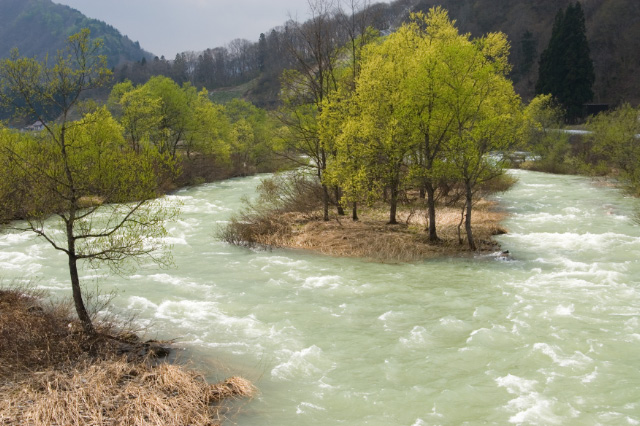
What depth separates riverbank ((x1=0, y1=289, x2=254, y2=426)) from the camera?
23.4ft

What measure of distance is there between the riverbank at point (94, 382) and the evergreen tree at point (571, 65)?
71427 millimetres

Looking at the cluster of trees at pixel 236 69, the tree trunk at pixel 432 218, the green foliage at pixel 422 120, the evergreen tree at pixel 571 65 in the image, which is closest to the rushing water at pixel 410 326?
the tree trunk at pixel 432 218

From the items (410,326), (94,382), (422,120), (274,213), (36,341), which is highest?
(422,120)

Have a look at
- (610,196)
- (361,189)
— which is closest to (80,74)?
(361,189)

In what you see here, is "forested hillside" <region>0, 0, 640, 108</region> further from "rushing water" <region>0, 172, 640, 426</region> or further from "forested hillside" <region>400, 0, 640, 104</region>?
"rushing water" <region>0, 172, 640, 426</region>

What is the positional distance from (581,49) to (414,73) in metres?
60.2

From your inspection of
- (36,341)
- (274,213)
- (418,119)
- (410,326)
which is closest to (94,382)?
(36,341)

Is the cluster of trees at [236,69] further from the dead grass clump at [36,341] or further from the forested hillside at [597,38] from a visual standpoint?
the dead grass clump at [36,341]

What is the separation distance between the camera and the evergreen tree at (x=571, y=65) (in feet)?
217

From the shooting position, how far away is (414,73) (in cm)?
1880

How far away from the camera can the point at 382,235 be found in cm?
2014

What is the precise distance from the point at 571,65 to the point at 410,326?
223ft

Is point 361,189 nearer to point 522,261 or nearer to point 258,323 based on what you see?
point 522,261

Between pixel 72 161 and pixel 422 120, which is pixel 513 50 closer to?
pixel 422 120
